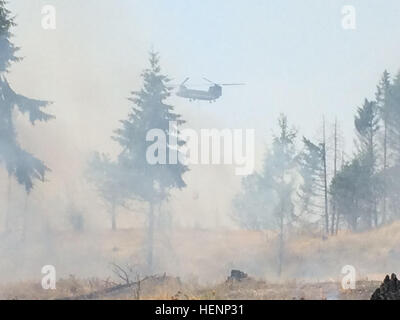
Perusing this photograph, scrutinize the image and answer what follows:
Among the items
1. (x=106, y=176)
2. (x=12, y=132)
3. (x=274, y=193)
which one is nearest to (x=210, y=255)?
(x=274, y=193)

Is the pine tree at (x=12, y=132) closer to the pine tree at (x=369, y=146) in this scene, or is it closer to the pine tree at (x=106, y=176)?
the pine tree at (x=106, y=176)

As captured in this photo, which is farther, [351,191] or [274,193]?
[274,193]

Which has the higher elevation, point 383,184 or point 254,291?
point 383,184

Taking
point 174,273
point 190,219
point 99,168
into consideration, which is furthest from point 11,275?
point 190,219

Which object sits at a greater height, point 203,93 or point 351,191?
point 203,93

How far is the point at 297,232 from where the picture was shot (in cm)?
4116

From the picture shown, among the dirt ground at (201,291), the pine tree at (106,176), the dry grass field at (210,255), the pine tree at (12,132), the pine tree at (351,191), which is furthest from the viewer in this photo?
the pine tree at (106,176)

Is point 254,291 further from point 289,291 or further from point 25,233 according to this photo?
point 25,233

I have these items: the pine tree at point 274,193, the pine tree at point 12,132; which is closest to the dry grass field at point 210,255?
the pine tree at point 274,193

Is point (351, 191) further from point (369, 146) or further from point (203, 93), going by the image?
point (203, 93)

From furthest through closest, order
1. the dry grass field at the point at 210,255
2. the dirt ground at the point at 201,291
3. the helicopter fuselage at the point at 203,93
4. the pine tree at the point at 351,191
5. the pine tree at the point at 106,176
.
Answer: the pine tree at the point at 106,176, the helicopter fuselage at the point at 203,93, the pine tree at the point at 351,191, the dry grass field at the point at 210,255, the dirt ground at the point at 201,291

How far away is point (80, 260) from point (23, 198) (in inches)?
604

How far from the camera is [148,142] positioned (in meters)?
34.2

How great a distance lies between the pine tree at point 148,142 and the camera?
112 feet
